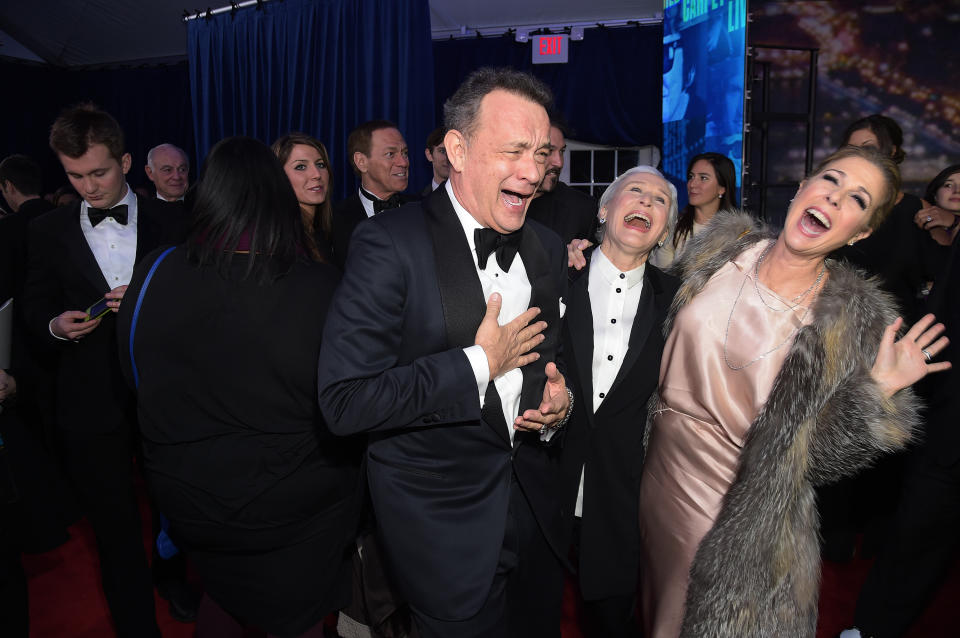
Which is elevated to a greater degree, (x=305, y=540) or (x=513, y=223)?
(x=513, y=223)

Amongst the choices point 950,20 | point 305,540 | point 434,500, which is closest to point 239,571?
point 305,540

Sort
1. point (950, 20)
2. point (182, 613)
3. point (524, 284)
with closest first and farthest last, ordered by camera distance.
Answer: point (524, 284), point (182, 613), point (950, 20)

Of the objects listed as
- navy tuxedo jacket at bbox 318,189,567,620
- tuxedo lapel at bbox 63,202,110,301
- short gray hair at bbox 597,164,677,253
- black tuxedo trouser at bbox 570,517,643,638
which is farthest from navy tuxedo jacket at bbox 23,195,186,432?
black tuxedo trouser at bbox 570,517,643,638

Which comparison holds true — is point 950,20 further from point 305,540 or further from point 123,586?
point 123,586

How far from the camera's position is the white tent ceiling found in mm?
7355

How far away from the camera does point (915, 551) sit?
7.41ft

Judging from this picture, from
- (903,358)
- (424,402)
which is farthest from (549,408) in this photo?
(903,358)

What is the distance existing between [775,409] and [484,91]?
3.70 ft

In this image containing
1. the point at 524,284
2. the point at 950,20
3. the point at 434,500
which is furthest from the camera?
the point at 950,20

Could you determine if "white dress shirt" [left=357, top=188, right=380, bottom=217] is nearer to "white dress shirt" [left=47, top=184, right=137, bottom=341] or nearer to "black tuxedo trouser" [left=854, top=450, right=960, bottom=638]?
"white dress shirt" [left=47, top=184, right=137, bottom=341]

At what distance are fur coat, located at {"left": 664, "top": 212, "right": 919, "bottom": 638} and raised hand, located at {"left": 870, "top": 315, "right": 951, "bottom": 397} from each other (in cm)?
3

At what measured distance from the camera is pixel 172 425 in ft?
5.06

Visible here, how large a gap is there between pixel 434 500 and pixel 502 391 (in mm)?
316

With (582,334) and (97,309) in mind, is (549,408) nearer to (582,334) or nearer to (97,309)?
(582,334)
